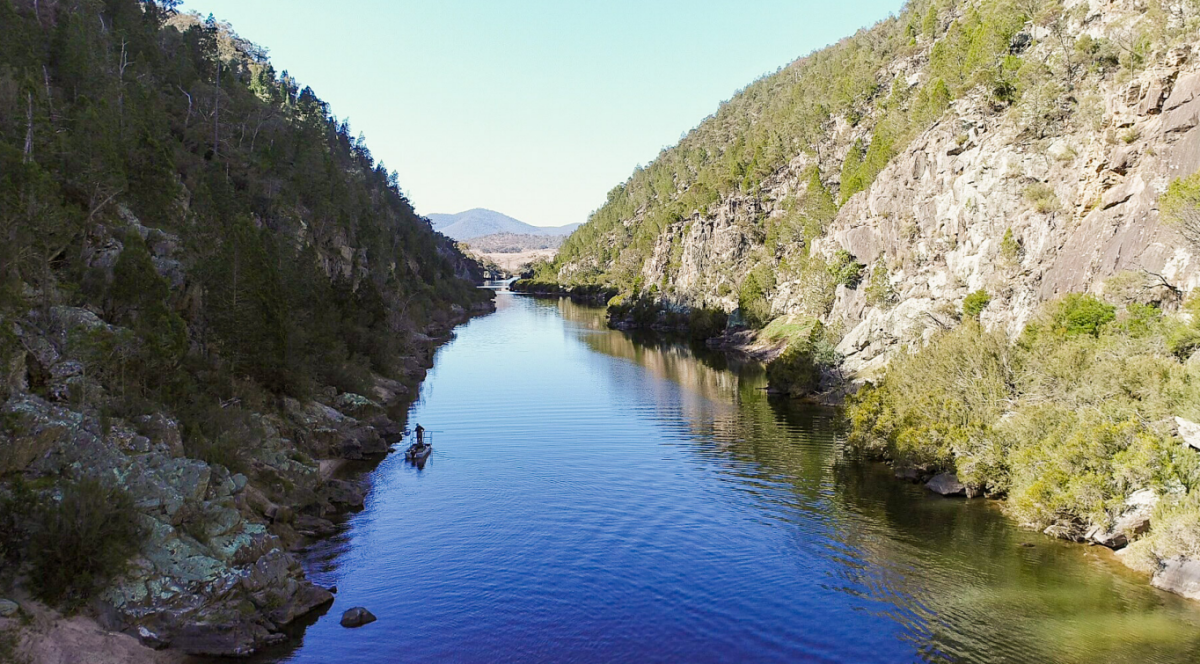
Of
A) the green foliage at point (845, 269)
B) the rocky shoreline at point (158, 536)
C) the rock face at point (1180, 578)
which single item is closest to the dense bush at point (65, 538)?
the rocky shoreline at point (158, 536)

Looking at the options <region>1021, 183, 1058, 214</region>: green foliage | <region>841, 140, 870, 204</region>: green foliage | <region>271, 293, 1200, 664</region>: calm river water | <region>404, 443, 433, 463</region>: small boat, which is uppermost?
<region>841, 140, 870, 204</region>: green foliage

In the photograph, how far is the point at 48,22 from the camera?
66438 millimetres

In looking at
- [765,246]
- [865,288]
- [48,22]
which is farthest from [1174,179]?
[765,246]

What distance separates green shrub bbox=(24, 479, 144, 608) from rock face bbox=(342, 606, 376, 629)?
7485 millimetres

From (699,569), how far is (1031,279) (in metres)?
44.8

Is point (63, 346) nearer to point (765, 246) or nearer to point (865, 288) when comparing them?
point (865, 288)

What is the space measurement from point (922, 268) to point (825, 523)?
54.8 meters

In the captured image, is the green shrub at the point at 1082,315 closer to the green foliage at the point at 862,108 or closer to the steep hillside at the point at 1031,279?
the steep hillside at the point at 1031,279

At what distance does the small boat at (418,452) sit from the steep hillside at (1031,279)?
97.8 feet


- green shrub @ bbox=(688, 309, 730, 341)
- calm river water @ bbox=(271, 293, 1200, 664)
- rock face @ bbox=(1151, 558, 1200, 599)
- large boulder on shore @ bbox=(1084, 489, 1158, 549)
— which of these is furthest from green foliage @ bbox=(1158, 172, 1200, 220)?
green shrub @ bbox=(688, 309, 730, 341)

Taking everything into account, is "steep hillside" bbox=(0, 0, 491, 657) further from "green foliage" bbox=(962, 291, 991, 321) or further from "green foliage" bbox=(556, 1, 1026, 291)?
"green foliage" bbox=(556, 1, 1026, 291)

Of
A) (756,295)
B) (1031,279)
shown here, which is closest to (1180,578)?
(1031,279)

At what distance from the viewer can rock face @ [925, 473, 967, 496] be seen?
44.5 m

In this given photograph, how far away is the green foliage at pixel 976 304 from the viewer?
2721 inches
